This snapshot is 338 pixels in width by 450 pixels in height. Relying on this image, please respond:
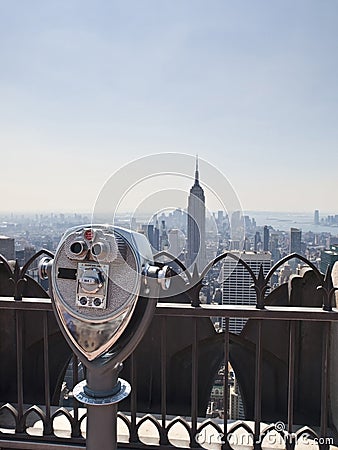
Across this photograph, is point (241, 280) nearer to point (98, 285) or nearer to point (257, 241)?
point (257, 241)

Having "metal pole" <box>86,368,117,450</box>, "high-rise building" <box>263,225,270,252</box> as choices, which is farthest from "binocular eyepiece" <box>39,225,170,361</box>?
"high-rise building" <box>263,225,270,252</box>

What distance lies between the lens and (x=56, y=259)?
1.55 metres

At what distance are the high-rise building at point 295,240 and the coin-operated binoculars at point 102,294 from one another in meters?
0.86

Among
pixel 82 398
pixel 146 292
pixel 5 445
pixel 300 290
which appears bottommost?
pixel 5 445

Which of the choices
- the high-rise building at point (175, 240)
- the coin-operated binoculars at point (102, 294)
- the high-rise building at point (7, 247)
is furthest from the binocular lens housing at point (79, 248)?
the high-rise building at point (7, 247)

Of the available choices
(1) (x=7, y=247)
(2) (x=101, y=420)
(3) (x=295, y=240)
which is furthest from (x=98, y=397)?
(3) (x=295, y=240)

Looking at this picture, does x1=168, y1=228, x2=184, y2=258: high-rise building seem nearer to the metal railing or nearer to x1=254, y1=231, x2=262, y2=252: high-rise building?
the metal railing

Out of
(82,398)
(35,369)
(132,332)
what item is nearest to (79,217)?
(132,332)

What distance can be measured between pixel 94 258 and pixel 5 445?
1.38 metres

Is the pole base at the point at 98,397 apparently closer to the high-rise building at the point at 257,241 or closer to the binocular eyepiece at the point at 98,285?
the binocular eyepiece at the point at 98,285

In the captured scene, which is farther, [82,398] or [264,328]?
[264,328]

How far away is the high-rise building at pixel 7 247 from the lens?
2.31 metres

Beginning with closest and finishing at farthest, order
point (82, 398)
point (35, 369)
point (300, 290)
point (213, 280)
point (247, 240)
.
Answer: point (82, 398)
point (247, 240)
point (213, 280)
point (300, 290)
point (35, 369)

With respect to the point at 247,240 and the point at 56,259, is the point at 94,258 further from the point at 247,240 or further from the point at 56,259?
the point at 247,240
